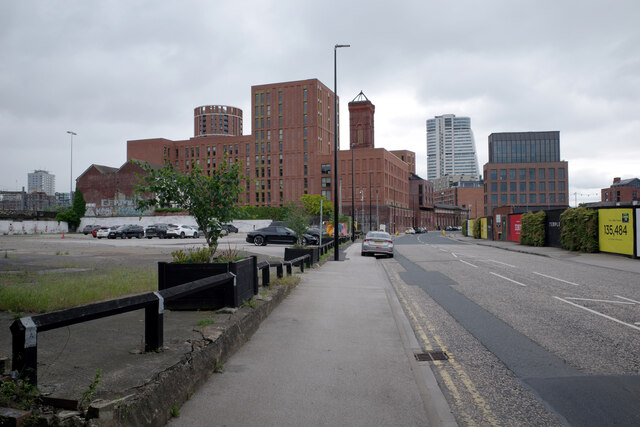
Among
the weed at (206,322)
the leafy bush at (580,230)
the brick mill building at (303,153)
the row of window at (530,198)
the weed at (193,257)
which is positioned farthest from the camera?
the row of window at (530,198)

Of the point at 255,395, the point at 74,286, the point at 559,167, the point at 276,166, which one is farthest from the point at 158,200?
the point at 559,167

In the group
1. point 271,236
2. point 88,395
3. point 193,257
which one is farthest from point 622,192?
point 88,395

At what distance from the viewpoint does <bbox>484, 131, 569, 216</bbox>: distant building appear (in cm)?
11131

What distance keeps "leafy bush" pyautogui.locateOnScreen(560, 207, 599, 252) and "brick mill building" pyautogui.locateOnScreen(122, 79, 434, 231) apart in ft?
216

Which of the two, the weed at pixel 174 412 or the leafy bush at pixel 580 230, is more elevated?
the leafy bush at pixel 580 230

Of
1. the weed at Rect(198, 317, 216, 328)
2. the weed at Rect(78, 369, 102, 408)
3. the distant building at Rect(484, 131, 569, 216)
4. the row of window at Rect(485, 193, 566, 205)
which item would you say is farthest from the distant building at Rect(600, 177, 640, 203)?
the weed at Rect(78, 369, 102, 408)

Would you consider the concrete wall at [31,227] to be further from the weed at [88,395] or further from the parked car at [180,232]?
the weed at [88,395]

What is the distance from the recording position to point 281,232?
33.1 m

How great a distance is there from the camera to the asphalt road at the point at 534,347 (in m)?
3.92

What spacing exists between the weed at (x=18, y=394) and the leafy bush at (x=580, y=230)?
27.6m

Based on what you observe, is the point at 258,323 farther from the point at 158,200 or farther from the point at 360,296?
the point at 360,296

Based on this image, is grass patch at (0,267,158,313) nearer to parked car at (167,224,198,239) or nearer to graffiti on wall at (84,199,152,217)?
parked car at (167,224,198,239)

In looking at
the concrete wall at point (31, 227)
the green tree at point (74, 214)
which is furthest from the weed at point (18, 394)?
the green tree at point (74, 214)

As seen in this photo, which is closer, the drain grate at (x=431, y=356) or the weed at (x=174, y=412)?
the weed at (x=174, y=412)
